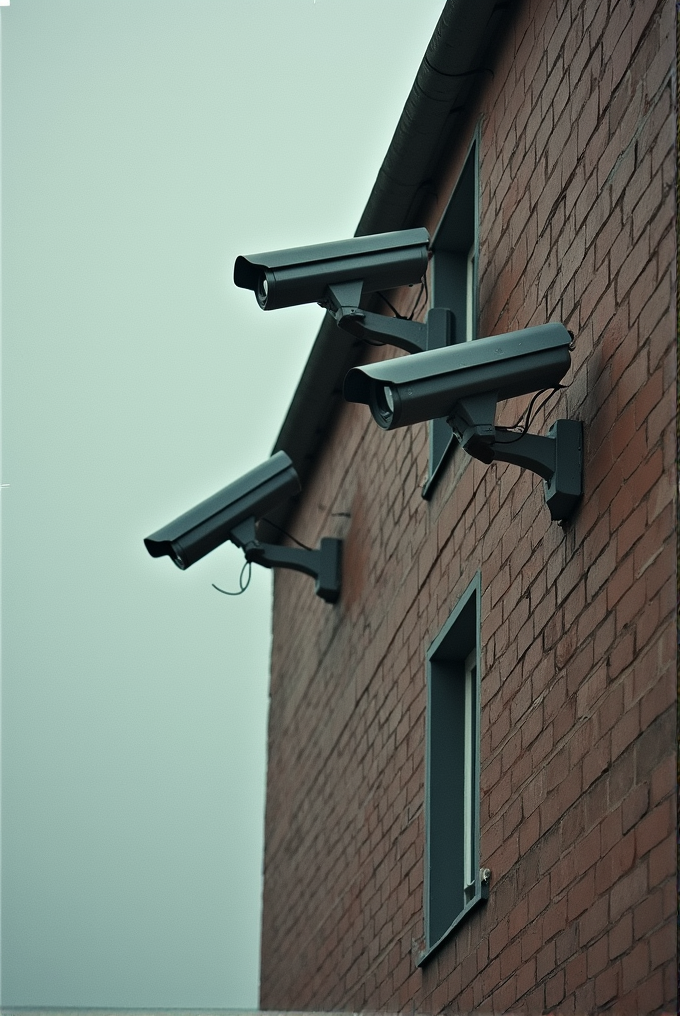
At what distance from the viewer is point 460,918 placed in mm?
5871

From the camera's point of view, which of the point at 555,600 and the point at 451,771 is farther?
the point at 451,771

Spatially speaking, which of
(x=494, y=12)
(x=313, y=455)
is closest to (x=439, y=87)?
(x=494, y=12)

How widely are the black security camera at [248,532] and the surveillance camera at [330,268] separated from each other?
2100 mm

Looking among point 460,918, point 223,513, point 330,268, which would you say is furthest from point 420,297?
point 460,918

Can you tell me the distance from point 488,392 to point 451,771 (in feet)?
7.12

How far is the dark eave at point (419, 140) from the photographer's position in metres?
6.77

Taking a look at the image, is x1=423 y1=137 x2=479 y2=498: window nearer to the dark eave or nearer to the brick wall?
the brick wall

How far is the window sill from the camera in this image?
221 inches

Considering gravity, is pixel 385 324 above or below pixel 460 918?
above

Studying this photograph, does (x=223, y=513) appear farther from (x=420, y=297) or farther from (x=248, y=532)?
(x=420, y=297)

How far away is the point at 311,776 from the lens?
32.0ft

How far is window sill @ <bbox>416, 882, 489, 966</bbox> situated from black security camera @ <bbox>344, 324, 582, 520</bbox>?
1.38 metres

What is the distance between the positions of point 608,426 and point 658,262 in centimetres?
55

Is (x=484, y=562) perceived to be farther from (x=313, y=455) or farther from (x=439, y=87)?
(x=313, y=455)
